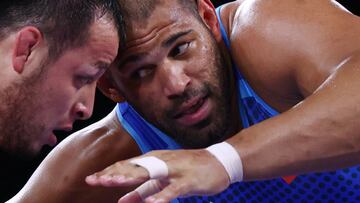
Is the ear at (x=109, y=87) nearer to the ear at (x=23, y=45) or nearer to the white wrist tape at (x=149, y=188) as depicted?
the ear at (x=23, y=45)

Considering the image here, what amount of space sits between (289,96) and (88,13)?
585 millimetres

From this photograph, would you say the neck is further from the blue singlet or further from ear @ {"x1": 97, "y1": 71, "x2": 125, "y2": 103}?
ear @ {"x1": 97, "y1": 71, "x2": 125, "y2": 103}

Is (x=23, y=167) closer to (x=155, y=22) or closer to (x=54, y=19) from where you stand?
(x=155, y=22)

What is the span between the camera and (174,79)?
2021 millimetres

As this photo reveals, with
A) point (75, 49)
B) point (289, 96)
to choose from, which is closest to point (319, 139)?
point (289, 96)

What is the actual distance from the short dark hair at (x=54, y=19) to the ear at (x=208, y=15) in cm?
42

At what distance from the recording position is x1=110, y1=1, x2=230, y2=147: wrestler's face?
2043 mm

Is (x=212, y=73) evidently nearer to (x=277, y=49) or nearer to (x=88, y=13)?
(x=277, y=49)

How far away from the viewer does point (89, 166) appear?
7.72ft

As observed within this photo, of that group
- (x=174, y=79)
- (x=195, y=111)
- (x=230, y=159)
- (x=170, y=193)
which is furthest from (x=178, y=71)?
(x=170, y=193)

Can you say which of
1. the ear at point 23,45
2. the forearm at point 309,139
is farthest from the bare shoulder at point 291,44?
the ear at point 23,45

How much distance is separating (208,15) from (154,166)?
2.61ft

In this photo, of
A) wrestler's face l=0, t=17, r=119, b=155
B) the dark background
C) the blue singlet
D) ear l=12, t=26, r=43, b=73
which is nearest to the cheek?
wrestler's face l=0, t=17, r=119, b=155

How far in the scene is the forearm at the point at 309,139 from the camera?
5.42 ft
